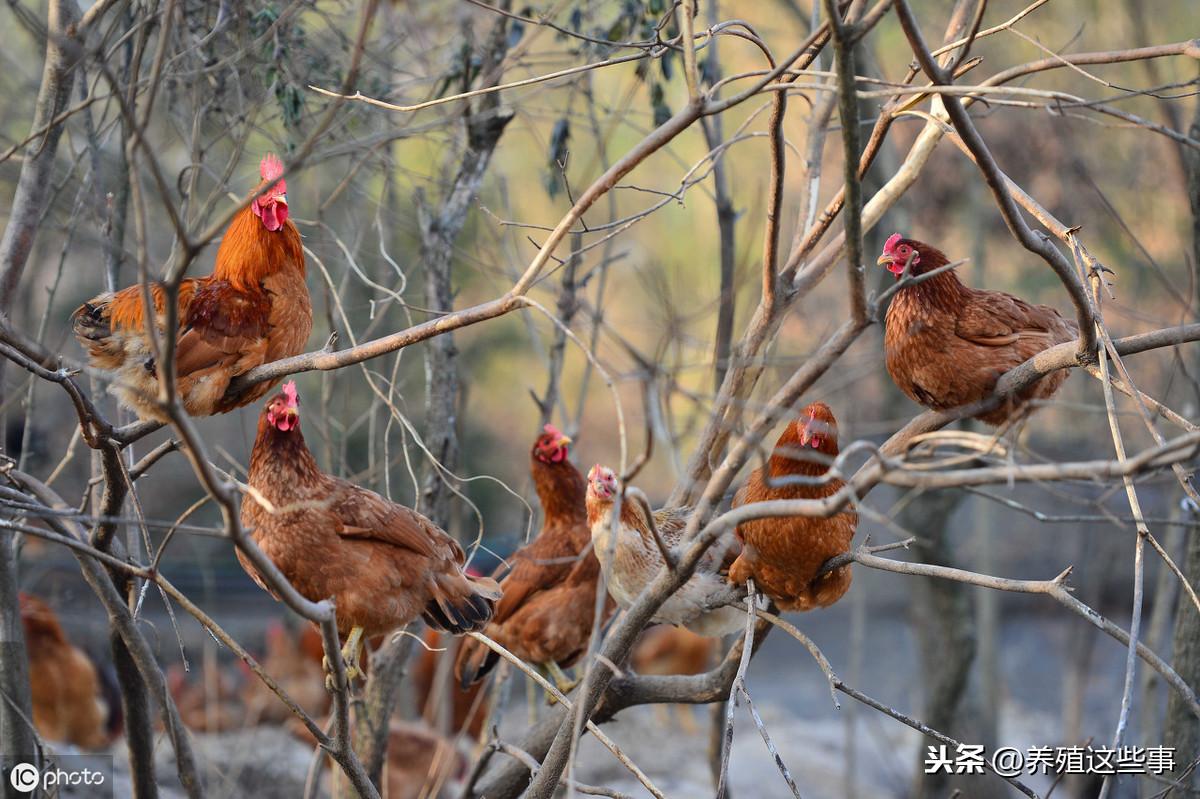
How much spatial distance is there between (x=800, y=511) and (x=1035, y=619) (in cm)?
992

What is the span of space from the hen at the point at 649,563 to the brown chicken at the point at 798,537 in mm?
309

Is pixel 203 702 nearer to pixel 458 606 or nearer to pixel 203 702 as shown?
pixel 203 702

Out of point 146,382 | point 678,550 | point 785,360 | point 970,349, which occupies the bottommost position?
point 678,550

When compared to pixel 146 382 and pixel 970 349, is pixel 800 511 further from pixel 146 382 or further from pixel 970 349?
pixel 146 382

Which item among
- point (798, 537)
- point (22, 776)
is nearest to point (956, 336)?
point (798, 537)

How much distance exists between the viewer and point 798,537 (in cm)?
300

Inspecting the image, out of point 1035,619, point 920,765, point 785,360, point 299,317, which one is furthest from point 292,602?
point 1035,619

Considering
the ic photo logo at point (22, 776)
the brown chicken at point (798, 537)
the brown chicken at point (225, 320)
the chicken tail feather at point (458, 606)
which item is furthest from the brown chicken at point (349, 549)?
the ic photo logo at point (22, 776)

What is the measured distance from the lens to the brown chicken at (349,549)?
3031 millimetres

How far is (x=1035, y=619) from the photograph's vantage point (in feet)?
34.9

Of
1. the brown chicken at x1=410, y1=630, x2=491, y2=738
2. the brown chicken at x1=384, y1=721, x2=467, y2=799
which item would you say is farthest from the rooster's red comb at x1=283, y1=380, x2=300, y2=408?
the brown chicken at x1=384, y1=721, x2=467, y2=799

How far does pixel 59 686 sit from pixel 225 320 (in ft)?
11.0

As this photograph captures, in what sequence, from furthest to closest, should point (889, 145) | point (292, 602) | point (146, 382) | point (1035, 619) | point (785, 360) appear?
point (1035, 619), point (889, 145), point (146, 382), point (785, 360), point (292, 602)

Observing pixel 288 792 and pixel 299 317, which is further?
pixel 288 792
